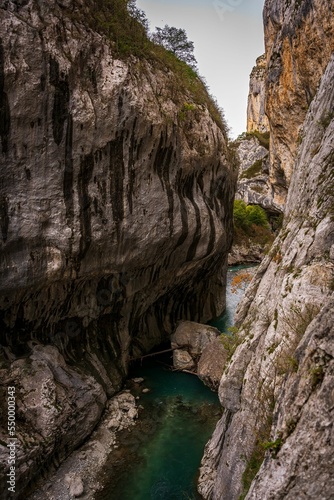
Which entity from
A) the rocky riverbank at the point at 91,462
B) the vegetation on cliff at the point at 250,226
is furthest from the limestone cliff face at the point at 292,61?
the vegetation on cliff at the point at 250,226

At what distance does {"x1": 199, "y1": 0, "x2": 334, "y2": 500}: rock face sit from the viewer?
475 cm

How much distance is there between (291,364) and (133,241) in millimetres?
9428

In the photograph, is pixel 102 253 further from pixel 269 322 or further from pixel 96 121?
pixel 269 322

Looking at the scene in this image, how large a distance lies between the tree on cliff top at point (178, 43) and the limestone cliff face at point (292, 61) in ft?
15.7

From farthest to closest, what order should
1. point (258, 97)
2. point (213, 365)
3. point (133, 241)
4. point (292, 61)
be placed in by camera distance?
1. point (258, 97)
2. point (292, 61)
3. point (213, 365)
4. point (133, 241)

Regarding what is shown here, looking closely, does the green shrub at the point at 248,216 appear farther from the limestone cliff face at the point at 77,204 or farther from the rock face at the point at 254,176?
the limestone cliff face at the point at 77,204

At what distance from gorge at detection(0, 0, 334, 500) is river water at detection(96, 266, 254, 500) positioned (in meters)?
1.06

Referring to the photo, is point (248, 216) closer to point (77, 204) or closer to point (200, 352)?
point (200, 352)

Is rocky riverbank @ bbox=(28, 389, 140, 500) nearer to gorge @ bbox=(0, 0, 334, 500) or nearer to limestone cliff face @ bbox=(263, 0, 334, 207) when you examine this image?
gorge @ bbox=(0, 0, 334, 500)

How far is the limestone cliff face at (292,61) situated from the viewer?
15336 millimetres

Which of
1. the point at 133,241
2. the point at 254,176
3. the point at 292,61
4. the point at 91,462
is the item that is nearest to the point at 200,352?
the point at 133,241

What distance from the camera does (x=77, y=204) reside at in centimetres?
1268

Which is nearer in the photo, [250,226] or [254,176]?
[250,226]

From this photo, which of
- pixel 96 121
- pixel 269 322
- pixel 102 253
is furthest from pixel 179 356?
pixel 96 121
